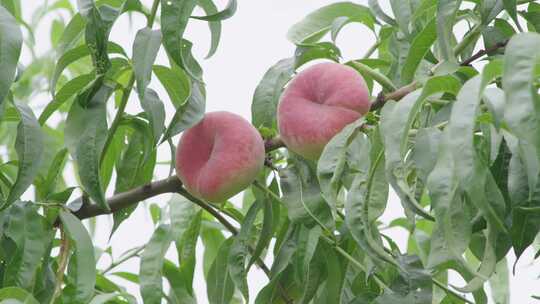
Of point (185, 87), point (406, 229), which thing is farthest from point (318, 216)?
point (406, 229)

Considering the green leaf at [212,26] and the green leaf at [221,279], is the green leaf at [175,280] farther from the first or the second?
the green leaf at [212,26]

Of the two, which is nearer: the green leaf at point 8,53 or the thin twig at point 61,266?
the green leaf at point 8,53

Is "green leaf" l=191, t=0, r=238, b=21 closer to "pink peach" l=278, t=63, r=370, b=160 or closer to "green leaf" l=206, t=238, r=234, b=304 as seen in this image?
"pink peach" l=278, t=63, r=370, b=160

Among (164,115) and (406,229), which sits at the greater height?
(164,115)

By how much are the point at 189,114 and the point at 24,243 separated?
0.20 m

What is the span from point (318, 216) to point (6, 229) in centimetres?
30

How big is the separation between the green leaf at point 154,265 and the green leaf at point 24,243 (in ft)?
0.36

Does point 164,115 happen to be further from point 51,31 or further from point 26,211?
point 51,31

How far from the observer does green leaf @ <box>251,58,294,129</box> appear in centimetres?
104

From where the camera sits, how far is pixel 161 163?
144 centimetres

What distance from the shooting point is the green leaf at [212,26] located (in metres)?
1.00

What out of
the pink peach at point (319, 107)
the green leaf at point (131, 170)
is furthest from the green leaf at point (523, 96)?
the green leaf at point (131, 170)

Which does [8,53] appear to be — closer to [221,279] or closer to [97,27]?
[97,27]

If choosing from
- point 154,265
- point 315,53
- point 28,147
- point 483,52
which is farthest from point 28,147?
point 483,52
